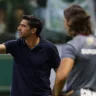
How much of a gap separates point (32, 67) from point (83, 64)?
1.99 ft

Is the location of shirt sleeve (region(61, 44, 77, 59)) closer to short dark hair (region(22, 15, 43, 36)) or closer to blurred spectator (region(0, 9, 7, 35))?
short dark hair (region(22, 15, 43, 36))

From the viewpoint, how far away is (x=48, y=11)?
31.5 feet

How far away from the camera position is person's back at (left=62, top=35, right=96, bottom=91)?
16.5 ft

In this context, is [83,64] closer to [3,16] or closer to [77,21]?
[77,21]

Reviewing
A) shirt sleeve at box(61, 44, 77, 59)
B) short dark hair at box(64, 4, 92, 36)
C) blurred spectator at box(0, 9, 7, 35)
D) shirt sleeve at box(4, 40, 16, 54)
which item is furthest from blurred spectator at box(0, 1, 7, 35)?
shirt sleeve at box(61, 44, 77, 59)

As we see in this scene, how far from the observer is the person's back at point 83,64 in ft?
16.5

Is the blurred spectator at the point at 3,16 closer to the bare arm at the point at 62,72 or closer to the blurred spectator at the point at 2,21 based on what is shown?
the blurred spectator at the point at 2,21

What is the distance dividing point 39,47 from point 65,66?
60 centimetres

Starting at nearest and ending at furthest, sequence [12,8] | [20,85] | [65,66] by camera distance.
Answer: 1. [65,66]
2. [20,85]
3. [12,8]

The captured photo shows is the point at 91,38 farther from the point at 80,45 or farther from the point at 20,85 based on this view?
the point at 20,85

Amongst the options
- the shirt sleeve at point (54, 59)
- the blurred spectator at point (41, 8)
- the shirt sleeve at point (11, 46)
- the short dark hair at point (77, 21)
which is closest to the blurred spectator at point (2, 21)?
the blurred spectator at point (41, 8)

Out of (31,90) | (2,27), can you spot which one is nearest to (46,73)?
(31,90)

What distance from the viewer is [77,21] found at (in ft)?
16.7

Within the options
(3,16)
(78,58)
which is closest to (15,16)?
(3,16)
